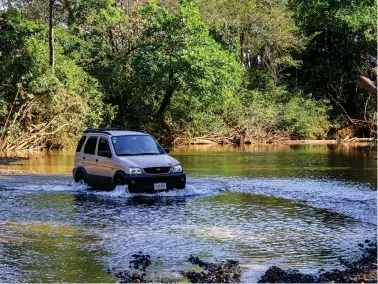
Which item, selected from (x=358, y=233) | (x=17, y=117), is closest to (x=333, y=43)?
(x=17, y=117)

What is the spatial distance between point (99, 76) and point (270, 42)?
18.0 m

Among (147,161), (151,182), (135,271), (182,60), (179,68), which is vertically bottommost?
(135,271)

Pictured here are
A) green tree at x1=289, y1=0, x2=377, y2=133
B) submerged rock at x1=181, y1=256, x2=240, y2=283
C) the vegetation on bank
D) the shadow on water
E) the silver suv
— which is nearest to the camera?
submerged rock at x1=181, y1=256, x2=240, y2=283

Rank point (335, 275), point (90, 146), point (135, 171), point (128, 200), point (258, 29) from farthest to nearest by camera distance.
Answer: point (258, 29), point (90, 146), point (135, 171), point (128, 200), point (335, 275)

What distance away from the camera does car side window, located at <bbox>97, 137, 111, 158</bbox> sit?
709 inches

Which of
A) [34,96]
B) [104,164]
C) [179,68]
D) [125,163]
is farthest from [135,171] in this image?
[179,68]

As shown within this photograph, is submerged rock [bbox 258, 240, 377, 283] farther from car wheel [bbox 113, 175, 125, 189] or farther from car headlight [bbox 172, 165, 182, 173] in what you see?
car wheel [bbox 113, 175, 125, 189]

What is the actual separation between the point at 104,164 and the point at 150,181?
61.8 inches

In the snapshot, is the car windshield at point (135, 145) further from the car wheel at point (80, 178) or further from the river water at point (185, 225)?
the car wheel at point (80, 178)

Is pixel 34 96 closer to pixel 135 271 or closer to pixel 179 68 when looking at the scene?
pixel 179 68

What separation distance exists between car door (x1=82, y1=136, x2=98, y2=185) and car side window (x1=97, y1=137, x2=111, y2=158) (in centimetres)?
21

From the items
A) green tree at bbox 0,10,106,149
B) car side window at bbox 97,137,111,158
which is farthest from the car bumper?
green tree at bbox 0,10,106,149

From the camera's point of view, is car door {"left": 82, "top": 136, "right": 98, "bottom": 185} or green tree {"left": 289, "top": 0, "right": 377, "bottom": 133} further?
green tree {"left": 289, "top": 0, "right": 377, "bottom": 133}

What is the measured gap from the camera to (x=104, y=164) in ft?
59.0
